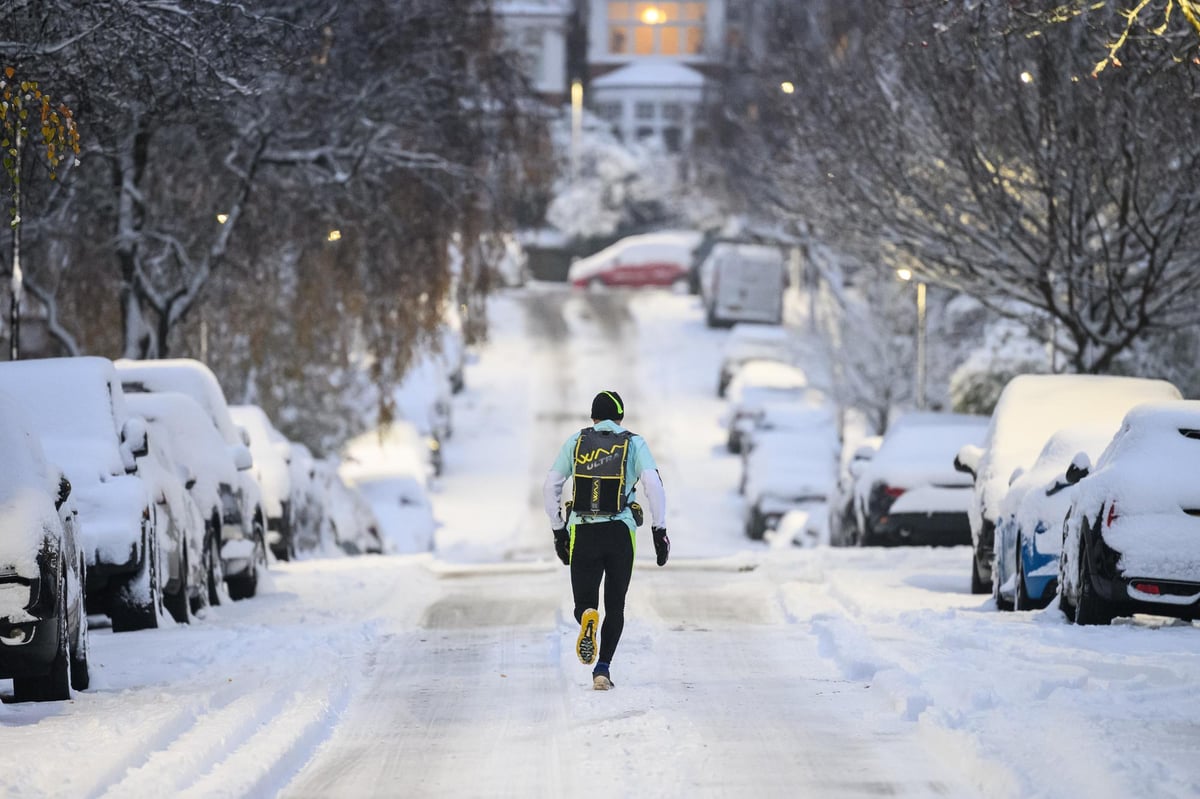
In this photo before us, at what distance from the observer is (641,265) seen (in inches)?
3187

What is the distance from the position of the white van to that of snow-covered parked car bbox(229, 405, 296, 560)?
42.6 meters

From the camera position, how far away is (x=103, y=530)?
14.5 meters

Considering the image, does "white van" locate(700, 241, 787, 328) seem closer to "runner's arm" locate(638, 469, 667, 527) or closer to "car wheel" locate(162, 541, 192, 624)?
"car wheel" locate(162, 541, 192, 624)

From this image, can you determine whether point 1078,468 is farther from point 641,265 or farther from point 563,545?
point 641,265

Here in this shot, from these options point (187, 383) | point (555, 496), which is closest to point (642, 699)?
point (555, 496)

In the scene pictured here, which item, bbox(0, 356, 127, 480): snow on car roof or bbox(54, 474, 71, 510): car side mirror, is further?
bbox(0, 356, 127, 480): snow on car roof

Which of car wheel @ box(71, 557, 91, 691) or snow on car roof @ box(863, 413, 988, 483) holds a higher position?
car wheel @ box(71, 557, 91, 691)

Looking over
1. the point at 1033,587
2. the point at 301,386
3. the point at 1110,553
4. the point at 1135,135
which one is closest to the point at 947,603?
the point at 1033,587

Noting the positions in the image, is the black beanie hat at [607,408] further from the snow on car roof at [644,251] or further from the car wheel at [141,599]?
the snow on car roof at [644,251]

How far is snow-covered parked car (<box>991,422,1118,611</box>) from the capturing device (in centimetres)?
1544

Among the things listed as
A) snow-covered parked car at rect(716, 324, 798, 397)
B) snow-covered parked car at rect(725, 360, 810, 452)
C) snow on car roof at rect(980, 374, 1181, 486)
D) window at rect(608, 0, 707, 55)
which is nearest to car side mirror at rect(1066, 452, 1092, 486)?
snow on car roof at rect(980, 374, 1181, 486)

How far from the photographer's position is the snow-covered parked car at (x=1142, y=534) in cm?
1334

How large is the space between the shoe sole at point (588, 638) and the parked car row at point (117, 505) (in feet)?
8.83

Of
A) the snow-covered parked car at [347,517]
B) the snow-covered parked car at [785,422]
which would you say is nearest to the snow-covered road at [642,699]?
the snow-covered parked car at [347,517]
